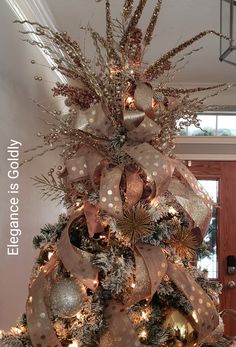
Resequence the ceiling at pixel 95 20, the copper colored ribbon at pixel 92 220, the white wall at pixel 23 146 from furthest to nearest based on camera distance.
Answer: the ceiling at pixel 95 20, the white wall at pixel 23 146, the copper colored ribbon at pixel 92 220

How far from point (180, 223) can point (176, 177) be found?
12 centimetres

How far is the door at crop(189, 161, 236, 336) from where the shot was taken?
10.8 feet

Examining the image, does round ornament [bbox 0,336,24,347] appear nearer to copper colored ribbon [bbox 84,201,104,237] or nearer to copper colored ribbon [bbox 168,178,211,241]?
copper colored ribbon [bbox 84,201,104,237]

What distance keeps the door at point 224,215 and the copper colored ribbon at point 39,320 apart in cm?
245

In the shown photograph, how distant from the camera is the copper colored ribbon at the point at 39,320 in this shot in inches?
39.4

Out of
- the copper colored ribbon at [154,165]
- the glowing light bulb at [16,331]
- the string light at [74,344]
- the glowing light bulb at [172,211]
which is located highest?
the copper colored ribbon at [154,165]

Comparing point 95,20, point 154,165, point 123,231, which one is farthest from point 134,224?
point 95,20

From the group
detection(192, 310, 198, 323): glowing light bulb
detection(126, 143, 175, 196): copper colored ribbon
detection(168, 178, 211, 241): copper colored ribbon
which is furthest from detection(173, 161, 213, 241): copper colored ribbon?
detection(192, 310, 198, 323): glowing light bulb

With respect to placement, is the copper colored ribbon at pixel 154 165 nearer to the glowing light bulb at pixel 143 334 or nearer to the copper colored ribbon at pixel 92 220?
the copper colored ribbon at pixel 92 220

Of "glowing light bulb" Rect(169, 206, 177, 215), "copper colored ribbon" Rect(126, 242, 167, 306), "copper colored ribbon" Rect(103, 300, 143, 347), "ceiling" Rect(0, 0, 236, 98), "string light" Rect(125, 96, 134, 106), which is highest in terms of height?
"ceiling" Rect(0, 0, 236, 98)

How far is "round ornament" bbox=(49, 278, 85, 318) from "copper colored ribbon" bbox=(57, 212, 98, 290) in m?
0.03

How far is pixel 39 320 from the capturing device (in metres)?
1.01

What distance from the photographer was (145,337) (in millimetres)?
1036

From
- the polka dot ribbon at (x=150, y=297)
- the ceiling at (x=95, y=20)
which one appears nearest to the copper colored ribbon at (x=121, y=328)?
the polka dot ribbon at (x=150, y=297)
